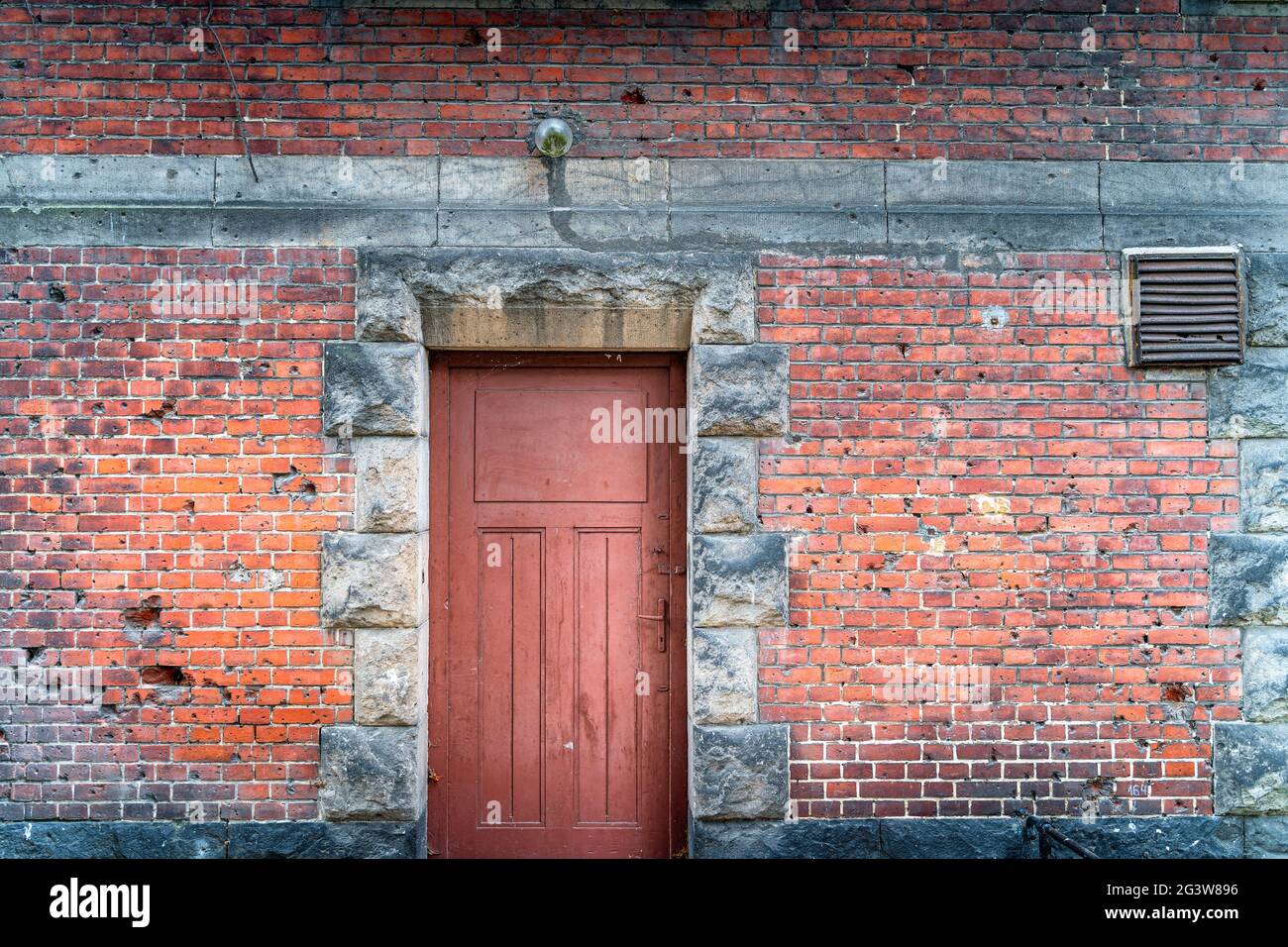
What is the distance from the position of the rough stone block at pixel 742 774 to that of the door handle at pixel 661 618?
0.48 m

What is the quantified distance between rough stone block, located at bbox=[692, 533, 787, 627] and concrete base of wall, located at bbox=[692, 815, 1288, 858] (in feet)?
3.09

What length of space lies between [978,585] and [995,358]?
107 cm

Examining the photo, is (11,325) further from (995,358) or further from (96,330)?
(995,358)

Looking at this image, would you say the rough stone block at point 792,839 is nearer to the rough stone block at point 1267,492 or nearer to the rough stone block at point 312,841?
the rough stone block at point 312,841

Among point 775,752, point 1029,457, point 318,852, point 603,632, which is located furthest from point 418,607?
point 1029,457

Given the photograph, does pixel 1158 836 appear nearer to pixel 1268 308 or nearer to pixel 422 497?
pixel 1268 308

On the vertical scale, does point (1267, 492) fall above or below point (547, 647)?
above

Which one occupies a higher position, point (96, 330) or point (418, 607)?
point (96, 330)

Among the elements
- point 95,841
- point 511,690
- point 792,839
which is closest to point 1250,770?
point 792,839

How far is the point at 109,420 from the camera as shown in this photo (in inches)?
156

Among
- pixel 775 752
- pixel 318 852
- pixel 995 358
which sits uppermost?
pixel 995 358

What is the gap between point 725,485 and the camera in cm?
399

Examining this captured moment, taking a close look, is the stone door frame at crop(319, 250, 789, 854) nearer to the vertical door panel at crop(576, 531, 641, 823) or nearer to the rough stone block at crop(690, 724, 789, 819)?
the rough stone block at crop(690, 724, 789, 819)

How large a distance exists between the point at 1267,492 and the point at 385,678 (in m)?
4.18
